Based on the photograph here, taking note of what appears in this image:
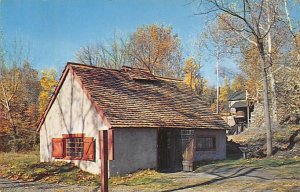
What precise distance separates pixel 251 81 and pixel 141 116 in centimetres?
3124

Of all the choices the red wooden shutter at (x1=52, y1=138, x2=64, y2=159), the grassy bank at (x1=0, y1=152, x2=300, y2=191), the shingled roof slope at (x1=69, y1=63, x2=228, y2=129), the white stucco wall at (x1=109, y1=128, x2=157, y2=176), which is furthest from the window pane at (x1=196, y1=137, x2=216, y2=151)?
the red wooden shutter at (x1=52, y1=138, x2=64, y2=159)

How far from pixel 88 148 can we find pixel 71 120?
8.15ft

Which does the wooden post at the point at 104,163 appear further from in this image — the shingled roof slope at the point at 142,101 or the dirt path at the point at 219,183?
the shingled roof slope at the point at 142,101

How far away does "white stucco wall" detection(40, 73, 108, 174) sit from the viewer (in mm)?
19087

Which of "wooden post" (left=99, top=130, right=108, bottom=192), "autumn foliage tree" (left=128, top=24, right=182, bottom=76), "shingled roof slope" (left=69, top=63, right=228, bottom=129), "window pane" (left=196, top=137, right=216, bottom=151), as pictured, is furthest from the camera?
"autumn foliage tree" (left=128, top=24, right=182, bottom=76)

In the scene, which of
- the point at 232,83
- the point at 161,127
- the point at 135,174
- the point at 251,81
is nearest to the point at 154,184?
the point at 135,174

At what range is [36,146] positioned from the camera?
36062mm

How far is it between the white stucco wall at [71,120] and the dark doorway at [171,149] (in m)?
4.32

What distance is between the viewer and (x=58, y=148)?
832 inches

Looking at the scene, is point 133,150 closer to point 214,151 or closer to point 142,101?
point 142,101

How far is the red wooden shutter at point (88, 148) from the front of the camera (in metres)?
18.8

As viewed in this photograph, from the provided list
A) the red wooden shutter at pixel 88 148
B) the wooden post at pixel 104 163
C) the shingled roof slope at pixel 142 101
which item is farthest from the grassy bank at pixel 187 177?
the wooden post at pixel 104 163

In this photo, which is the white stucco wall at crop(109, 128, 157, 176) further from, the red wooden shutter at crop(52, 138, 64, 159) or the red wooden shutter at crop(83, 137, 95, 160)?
the red wooden shutter at crop(52, 138, 64, 159)

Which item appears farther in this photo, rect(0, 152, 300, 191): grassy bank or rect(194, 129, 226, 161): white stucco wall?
rect(194, 129, 226, 161): white stucco wall
